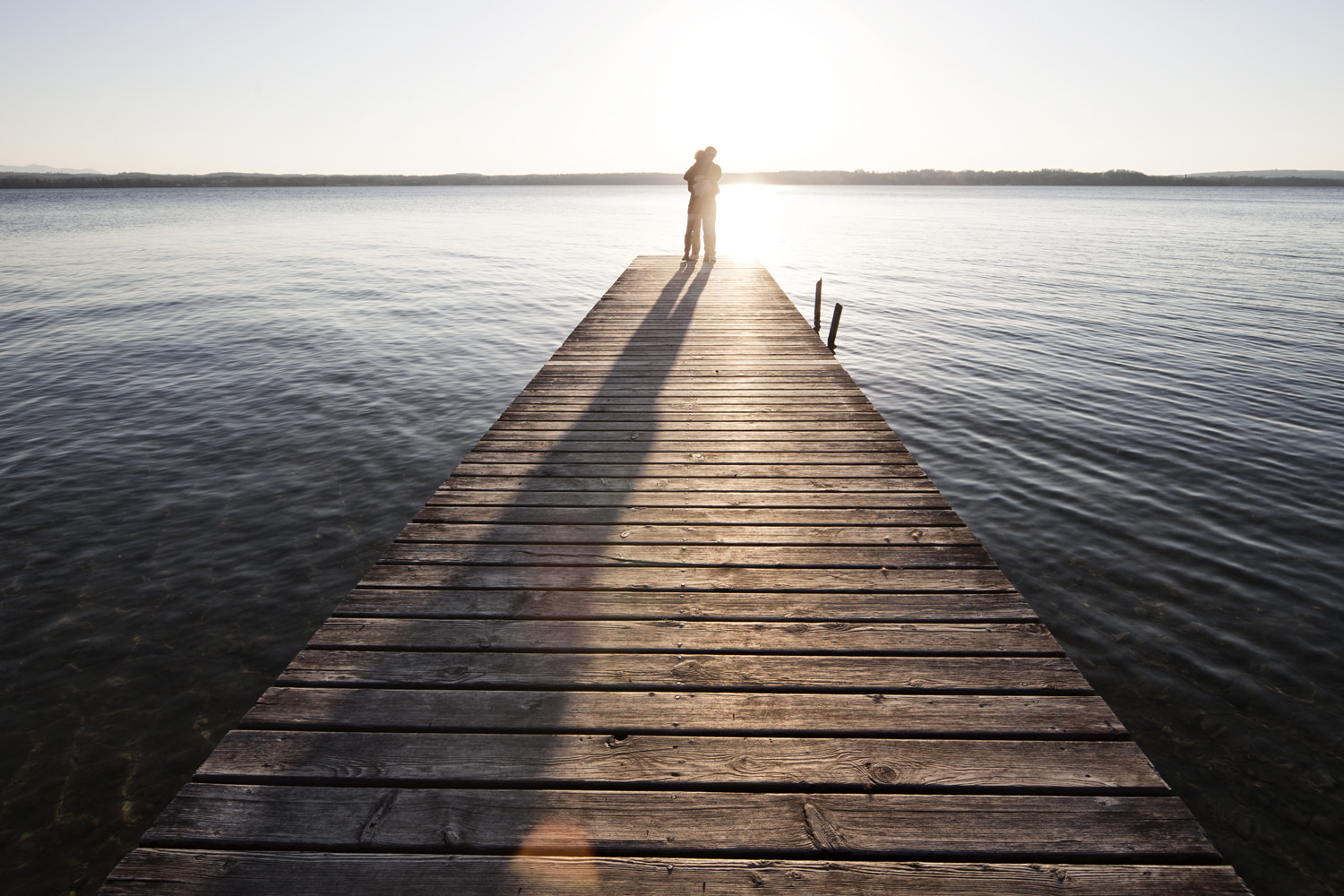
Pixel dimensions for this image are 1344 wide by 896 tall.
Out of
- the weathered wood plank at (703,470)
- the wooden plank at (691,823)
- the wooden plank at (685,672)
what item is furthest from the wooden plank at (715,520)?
the wooden plank at (691,823)

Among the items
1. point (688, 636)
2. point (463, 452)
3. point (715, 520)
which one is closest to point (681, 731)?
point (688, 636)

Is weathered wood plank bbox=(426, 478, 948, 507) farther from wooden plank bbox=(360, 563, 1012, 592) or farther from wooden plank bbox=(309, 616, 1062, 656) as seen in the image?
wooden plank bbox=(309, 616, 1062, 656)

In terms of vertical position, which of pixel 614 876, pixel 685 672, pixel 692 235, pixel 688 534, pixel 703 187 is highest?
pixel 703 187

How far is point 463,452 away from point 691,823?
8.38 m

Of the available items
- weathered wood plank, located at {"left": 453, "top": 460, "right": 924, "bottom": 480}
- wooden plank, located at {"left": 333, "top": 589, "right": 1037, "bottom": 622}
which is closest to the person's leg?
weathered wood plank, located at {"left": 453, "top": 460, "right": 924, "bottom": 480}

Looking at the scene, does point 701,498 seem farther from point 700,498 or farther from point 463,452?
point 463,452

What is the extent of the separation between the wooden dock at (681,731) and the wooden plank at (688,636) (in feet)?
0.04

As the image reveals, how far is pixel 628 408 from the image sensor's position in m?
6.66

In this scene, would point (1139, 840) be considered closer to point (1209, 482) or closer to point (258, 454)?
point (1209, 482)

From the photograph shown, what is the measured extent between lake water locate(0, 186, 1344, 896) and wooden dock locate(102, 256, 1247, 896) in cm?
258

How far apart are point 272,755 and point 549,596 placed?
4.51 feet

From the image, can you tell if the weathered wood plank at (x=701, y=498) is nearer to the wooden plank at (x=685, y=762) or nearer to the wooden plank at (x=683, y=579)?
the wooden plank at (x=683, y=579)

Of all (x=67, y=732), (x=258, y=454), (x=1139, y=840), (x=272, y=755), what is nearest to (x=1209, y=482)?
(x=1139, y=840)

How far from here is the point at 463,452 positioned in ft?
32.4
